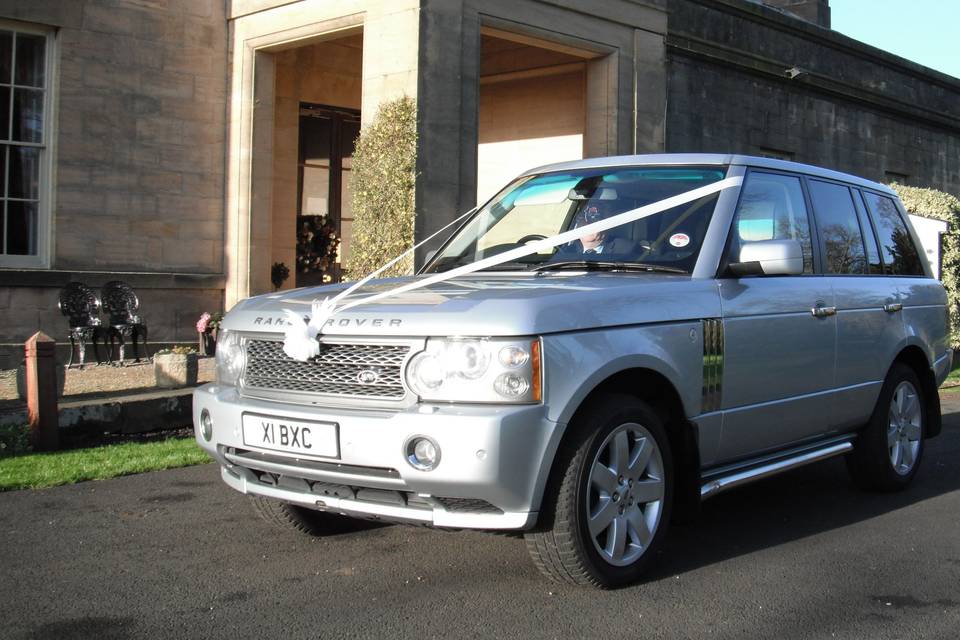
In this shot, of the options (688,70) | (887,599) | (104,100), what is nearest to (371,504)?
(887,599)

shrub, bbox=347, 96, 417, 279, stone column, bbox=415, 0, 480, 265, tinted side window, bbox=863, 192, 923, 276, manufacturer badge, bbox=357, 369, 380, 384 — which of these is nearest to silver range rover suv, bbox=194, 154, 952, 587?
manufacturer badge, bbox=357, 369, 380, 384

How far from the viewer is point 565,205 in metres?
5.61

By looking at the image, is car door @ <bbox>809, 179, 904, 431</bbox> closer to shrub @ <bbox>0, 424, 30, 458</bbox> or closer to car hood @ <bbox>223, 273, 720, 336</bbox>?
car hood @ <bbox>223, 273, 720, 336</bbox>

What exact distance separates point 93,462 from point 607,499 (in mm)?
4340

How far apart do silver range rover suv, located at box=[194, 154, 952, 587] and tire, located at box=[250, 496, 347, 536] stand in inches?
0.6

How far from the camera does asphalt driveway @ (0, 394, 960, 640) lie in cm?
387

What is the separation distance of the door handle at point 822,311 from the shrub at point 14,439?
5628 millimetres

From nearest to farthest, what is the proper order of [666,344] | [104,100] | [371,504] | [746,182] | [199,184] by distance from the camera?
[371,504], [666,344], [746,182], [104,100], [199,184]

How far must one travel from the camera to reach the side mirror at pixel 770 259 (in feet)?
15.9

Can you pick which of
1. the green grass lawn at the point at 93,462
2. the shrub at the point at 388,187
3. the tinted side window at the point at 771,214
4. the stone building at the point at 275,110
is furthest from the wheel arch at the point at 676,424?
the stone building at the point at 275,110

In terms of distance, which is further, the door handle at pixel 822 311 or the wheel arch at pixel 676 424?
the door handle at pixel 822 311

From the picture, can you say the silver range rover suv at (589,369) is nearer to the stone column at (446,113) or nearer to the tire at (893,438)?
the tire at (893,438)

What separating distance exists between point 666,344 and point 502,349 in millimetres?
960

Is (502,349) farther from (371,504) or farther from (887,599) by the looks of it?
(887,599)
